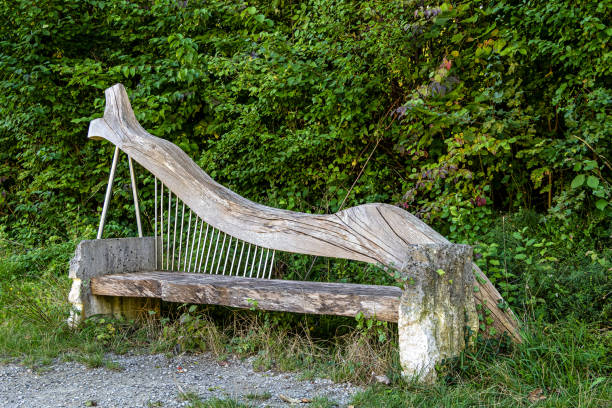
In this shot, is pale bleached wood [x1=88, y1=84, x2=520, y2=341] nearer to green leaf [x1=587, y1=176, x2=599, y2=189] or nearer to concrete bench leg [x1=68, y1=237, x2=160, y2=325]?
concrete bench leg [x1=68, y1=237, x2=160, y2=325]

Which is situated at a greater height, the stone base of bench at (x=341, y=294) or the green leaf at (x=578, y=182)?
the green leaf at (x=578, y=182)

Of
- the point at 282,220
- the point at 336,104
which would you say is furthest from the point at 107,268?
the point at 336,104

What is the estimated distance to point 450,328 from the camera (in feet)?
8.42

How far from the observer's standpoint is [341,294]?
2.87 m

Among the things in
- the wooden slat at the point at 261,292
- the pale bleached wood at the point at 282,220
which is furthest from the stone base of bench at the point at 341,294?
the pale bleached wood at the point at 282,220

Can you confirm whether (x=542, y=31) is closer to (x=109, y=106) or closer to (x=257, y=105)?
(x=257, y=105)

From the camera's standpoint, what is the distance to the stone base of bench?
2.56m

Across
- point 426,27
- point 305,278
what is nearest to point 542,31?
point 426,27

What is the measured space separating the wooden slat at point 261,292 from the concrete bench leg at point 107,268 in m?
0.09

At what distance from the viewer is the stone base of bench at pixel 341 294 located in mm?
2561

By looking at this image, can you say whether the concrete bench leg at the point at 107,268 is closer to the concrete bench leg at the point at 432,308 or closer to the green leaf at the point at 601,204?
the concrete bench leg at the point at 432,308

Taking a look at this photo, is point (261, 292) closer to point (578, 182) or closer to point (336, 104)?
point (578, 182)

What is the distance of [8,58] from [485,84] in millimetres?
5269

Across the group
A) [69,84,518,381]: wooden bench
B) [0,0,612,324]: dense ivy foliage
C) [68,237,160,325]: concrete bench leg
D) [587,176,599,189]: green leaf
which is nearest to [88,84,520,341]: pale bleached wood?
[69,84,518,381]: wooden bench
